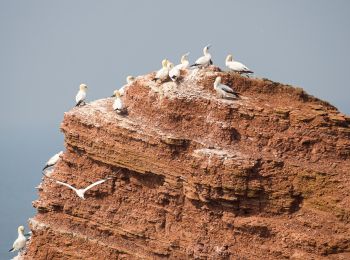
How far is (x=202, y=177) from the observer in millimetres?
38500

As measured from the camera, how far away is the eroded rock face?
123ft

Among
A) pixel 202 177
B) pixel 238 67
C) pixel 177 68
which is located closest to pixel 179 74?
pixel 177 68

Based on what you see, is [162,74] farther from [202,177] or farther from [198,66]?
[202,177]

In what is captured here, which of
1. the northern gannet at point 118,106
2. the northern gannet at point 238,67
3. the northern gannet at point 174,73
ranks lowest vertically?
the northern gannet at point 118,106

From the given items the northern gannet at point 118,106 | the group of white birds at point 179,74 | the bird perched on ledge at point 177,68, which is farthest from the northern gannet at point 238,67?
the northern gannet at point 118,106

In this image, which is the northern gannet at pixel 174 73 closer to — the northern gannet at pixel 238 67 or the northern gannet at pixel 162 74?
the northern gannet at pixel 162 74

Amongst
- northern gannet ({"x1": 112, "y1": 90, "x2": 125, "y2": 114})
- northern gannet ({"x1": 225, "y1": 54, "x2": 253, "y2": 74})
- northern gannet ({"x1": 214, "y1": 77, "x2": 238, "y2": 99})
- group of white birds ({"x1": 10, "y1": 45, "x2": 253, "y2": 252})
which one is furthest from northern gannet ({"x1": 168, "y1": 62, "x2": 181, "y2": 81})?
northern gannet ({"x1": 112, "y1": 90, "x2": 125, "y2": 114})

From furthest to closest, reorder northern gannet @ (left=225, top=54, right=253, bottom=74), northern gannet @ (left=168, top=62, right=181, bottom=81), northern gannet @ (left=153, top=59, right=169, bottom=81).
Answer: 1. northern gannet @ (left=153, top=59, right=169, bottom=81)
2. northern gannet @ (left=225, top=54, right=253, bottom=74)
3. northern gannet @ (left=168, top=62, right=181, bottom=81)

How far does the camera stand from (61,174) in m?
44.7

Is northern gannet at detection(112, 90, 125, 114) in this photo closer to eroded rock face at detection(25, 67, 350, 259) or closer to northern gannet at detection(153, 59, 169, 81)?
eroded rock face at detection(25, 67, 350, 259)

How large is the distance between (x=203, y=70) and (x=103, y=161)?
678cm

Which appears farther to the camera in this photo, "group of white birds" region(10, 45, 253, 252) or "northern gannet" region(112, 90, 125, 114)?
"northern gannet" region(112, 90, 125, 114)

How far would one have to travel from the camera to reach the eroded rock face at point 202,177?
3756 cm

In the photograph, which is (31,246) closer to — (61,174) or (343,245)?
(61,174)
